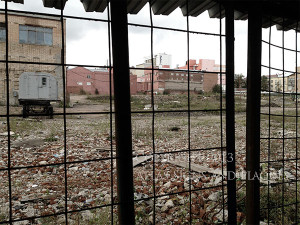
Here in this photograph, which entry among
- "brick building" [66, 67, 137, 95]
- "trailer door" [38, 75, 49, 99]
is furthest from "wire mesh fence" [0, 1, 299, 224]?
"brick building" [66, 67, 137, 95]

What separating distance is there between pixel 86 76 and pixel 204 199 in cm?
2128

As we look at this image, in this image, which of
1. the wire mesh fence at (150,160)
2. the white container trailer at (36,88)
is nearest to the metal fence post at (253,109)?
the wire mesh fence at (150,160)

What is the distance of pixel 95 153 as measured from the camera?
20.6 feet

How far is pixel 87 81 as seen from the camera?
2275 cm

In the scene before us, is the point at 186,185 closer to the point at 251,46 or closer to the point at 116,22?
the point at 251,46

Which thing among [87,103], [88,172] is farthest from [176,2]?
[87,103]

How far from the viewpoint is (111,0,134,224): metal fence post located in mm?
1441

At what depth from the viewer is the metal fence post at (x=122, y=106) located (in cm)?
144

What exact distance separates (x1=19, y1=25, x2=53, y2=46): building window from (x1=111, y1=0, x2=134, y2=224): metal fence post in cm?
1823

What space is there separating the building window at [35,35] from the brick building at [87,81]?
441cm

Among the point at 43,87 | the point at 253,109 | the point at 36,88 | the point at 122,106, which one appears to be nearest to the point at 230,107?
the point at 253,109

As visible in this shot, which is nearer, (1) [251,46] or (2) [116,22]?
(2) [116,22]

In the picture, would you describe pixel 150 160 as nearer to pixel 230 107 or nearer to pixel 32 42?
pixel 230 107

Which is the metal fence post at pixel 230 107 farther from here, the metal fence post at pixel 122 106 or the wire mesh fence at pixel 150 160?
the metal fence post at pixel 122 106
